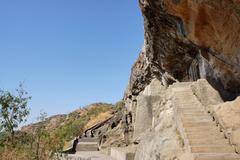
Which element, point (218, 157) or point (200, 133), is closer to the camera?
point (218, 157)

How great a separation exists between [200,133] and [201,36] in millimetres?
3660

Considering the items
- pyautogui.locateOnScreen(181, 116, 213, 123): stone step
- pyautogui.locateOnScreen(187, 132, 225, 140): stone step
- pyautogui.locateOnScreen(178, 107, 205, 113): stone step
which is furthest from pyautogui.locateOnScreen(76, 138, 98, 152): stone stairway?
pyautogui.locateOnScreen(187, 132, 225, 140): stone step

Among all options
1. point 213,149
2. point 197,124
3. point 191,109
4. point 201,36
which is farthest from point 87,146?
point 213,149

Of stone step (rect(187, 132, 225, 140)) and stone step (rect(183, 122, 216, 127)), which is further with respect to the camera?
stone step (rect(183, 122, 216, 127))

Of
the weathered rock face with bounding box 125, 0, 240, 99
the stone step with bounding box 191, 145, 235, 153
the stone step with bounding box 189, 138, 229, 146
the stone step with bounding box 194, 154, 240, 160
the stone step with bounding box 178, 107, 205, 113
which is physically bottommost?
the stone step with bounding box 194, 154, 240, 160

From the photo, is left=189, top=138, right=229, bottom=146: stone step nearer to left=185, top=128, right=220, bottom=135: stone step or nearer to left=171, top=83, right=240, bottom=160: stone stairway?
left=171, top=83, right=240, bottom=160: stone stairway

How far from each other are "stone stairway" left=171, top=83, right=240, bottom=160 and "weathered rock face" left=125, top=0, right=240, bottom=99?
1.49 m

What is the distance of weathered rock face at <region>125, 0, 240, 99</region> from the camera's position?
8078 mm

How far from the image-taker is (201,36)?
9164 mm

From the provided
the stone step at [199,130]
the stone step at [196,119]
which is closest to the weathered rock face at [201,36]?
the stone step at [196,119]

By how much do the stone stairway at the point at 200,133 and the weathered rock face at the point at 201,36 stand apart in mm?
1486

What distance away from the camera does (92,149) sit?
A: 22.9 meters

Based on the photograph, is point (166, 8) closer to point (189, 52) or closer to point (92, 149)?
point (189, 52)

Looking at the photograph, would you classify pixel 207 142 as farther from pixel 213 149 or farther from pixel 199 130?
pixel 199 130
